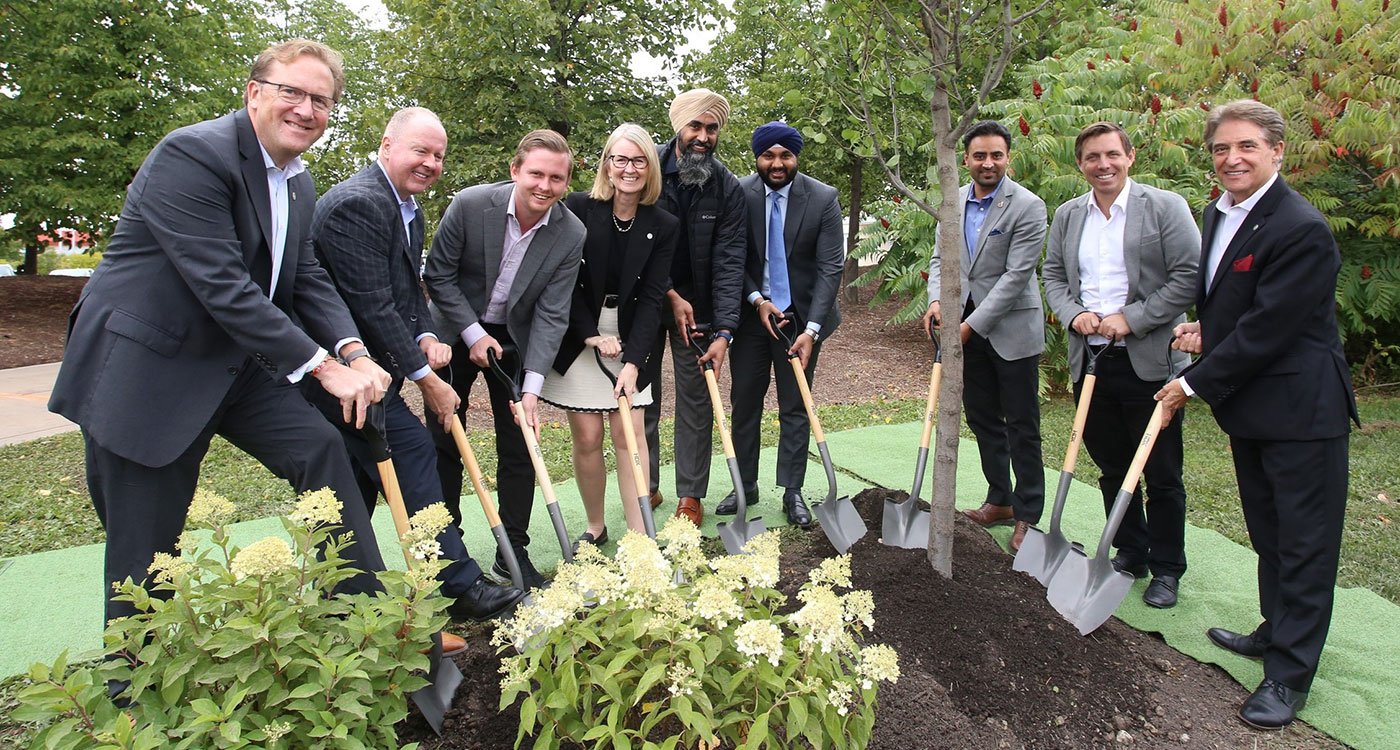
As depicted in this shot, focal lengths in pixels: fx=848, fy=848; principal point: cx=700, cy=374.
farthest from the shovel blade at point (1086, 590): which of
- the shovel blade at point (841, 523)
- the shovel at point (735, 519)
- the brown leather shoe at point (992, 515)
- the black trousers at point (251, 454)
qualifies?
the black trousers at point (251, 454)

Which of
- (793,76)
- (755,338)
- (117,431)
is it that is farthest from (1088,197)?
(793,76)

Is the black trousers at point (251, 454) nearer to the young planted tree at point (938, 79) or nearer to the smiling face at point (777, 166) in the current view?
the young planted tree at point (938, 79)

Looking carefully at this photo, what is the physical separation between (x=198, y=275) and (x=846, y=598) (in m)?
1.94

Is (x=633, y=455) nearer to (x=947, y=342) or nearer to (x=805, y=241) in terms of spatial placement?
(x=947, y=342)

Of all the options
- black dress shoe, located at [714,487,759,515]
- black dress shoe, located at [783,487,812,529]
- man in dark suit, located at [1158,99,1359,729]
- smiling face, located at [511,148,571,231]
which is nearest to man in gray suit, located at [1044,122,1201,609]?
man in dark suit, located at [1158,99,1359,729]

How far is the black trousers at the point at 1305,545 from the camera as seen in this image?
2963 mm

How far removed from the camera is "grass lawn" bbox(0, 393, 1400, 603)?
14.9ft

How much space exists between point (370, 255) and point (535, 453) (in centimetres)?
97

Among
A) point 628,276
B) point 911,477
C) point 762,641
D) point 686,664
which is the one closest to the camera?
point 762,641

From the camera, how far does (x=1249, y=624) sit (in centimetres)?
365

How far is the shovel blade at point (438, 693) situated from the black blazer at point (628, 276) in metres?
1.65

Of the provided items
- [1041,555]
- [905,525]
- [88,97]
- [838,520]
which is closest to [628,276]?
[838,520]

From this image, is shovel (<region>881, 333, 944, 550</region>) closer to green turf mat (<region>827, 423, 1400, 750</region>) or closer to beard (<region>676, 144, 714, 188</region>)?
green turf mat (<region>827, 423, 1400, 750</region>)

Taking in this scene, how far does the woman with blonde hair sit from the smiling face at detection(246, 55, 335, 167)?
5.02 ft
